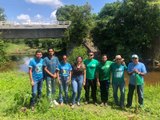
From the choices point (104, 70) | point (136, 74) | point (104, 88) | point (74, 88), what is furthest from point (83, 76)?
point (136, 74)

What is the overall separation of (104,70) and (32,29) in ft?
116

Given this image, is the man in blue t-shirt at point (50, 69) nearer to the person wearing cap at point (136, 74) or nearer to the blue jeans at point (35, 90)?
the blue jeans at point (35, 90)

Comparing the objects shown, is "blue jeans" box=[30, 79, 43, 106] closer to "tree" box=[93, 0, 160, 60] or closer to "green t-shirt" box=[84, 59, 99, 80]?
"green t-shirt" box=[84, 59, 99, 80]

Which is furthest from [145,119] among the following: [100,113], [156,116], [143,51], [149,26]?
[143,51]

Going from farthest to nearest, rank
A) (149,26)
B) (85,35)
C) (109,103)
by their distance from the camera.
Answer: (85,35), (149,26), (109,103)

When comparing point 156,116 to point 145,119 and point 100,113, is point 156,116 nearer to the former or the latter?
point 145,119

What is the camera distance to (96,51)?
47250 mm

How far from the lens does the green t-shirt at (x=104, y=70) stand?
1262 centimetres

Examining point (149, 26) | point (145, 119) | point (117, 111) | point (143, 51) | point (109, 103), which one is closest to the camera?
point (145, 119)

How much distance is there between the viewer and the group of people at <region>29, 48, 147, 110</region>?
11.9 m

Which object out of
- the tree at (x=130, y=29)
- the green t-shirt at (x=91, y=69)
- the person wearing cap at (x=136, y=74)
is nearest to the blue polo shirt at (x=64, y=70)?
the green t-shirt at (x=91, y=69)

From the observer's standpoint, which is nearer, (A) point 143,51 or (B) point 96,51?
(A) point 143,51

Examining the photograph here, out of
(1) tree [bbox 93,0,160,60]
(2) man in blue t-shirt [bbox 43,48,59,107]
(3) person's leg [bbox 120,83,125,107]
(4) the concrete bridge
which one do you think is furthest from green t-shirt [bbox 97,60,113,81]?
(4) the concrete bridge

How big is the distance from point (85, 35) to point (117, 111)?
115ft
